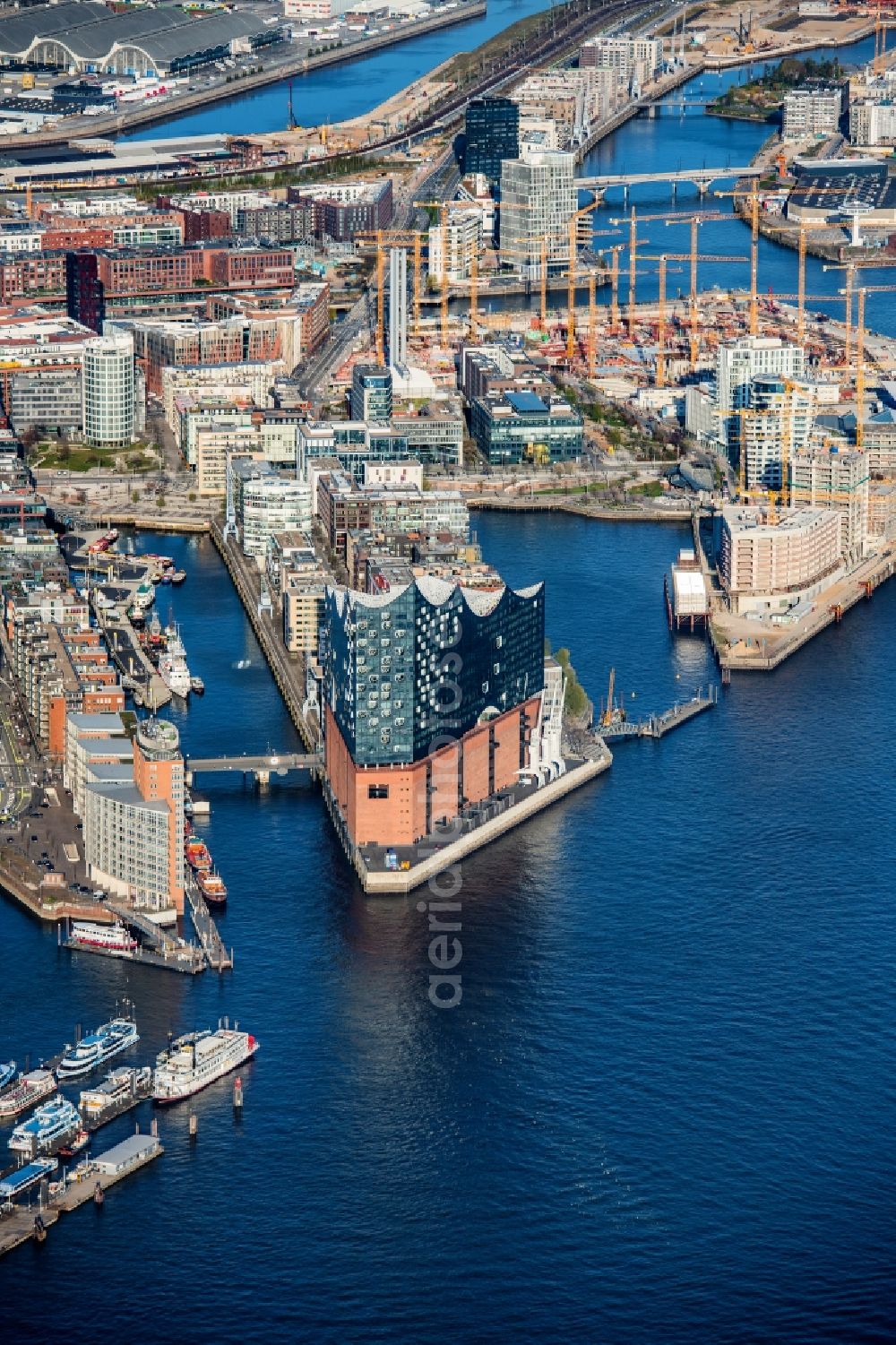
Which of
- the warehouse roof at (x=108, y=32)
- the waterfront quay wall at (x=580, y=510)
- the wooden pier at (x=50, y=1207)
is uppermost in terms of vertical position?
the warehouse roof at (x=108, y=32)

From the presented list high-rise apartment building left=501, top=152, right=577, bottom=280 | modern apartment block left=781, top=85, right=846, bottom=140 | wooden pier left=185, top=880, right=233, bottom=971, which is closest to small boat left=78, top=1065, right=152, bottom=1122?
wooden pier left=185, top=880, right=233, bottom=971

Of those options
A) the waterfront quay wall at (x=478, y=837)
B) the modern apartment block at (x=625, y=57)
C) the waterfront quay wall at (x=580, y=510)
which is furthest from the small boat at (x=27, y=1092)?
the modern apartment block at (x=625, y=57)

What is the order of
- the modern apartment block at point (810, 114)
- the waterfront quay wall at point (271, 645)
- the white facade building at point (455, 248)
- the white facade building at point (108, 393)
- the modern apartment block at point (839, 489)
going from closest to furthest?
the waterfront quay wall at point (271, 645) → the modern apartment block at point (839, 489) → the white facade building at point (108, 393) → the white facade building at point (455, 248) → the modern apartment block at point (810, 114)

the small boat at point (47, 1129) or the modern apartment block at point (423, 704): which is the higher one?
the modern apartment block at point (423, 704)

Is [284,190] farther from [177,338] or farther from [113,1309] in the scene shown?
[113,1309]

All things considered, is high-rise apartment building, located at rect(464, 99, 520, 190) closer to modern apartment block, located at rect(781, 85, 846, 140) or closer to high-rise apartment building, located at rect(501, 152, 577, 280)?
high-rise apartment building, located at rect(501, 152, 577, 280)

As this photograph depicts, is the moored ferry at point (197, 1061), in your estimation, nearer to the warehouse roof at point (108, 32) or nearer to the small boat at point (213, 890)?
the small boat at point (213, 890)
